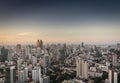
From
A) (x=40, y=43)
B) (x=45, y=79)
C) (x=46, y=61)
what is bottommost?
(x=45, y=79)

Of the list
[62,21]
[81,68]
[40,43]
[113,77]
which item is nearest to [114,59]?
[113,77]

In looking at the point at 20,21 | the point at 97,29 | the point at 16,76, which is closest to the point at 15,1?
the point at 20,21

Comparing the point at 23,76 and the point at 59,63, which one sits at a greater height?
the point at 59,63

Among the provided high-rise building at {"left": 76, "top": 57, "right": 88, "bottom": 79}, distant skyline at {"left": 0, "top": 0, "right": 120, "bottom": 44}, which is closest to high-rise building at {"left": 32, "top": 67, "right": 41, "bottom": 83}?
distant skyline at {"left": 0, "top": 0, "right": 120, "bottom": 44}

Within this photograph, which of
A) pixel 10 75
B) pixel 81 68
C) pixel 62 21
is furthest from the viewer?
pixel 62 21

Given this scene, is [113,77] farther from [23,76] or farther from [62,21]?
[23,76]

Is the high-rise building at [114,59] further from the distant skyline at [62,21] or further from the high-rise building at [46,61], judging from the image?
the high-rise building at [46,61]

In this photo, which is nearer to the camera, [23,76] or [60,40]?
[23,76]

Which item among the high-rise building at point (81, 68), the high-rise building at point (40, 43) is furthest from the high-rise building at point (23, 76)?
the high-rise building at point (81, 68)
